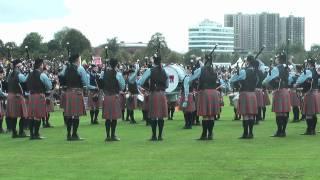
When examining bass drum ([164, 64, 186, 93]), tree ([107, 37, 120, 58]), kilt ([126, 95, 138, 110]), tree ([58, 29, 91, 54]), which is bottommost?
kilt ([126, 95, 138, 110])

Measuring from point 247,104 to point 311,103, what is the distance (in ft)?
6.19

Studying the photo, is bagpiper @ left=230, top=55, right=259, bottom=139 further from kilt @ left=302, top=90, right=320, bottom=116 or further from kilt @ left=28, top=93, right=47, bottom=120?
kilt @ left=28, top=93, right=47, bottom=120

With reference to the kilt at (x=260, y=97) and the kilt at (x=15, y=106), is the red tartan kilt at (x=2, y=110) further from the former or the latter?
→ the kilt at (x=260, y=97)

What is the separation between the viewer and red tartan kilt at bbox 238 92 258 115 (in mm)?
14672

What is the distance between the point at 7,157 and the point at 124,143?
2988 millimetres

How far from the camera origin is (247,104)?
14703mm

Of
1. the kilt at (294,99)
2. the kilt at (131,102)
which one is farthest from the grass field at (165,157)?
the kilt at (131,102)

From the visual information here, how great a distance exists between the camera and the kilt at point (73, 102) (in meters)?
14.6

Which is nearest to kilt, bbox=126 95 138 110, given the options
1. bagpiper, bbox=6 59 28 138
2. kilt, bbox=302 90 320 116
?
bagpiper, bbox=6 59 28 138

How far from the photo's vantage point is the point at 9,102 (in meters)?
16.0

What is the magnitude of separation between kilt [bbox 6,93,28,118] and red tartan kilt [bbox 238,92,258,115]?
5.50 m

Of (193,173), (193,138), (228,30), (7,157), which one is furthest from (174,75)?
(228,30)

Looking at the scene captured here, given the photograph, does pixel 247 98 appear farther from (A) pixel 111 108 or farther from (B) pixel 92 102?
(B) pixel 92 102

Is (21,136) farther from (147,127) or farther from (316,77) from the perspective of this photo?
(316,77)
